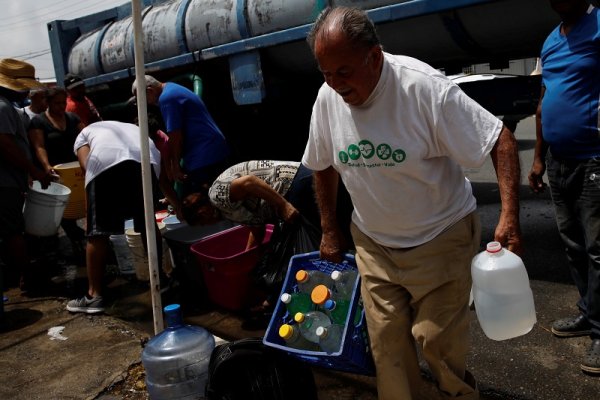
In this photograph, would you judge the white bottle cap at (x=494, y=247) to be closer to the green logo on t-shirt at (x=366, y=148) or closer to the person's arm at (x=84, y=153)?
the green logo on t-shirt at (x=366, y=148)

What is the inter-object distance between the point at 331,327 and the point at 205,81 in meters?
4.23

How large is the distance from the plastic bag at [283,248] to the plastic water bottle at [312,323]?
0.59 meters

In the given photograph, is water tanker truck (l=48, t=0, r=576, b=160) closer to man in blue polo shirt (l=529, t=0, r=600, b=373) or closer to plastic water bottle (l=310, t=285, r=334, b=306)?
man in blue polo shirt (l=529, t=0, r=600, b=373)

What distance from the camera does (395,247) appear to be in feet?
6.96

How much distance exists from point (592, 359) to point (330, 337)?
1324mm

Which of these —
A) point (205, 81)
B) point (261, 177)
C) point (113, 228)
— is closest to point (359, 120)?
point (261, 177)

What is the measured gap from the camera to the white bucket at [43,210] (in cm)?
492

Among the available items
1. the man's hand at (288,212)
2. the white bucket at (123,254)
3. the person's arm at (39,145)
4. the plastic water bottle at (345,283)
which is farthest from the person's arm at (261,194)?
the person's arm at (39,145)

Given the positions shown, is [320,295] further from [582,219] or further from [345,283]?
[582,219]

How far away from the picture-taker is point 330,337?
2344 millimetres

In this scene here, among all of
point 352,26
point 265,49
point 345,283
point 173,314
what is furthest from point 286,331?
point 265,49

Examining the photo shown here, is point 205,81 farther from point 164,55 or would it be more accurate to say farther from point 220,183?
point 220,183

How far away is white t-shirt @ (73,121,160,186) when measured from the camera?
4.09 meters

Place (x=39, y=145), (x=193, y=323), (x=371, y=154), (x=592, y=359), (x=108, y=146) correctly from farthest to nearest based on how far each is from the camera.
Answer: (x=39, y=145)
(x=108, y=146)
(x=193, y=323)
(x=592, y=359)
(x=371, y=154)
